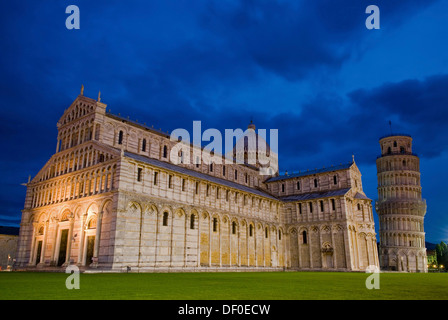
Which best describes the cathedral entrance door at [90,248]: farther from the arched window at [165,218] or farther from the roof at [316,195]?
the roof at [316,195]

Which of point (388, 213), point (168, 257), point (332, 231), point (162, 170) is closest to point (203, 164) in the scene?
point (162, 170)

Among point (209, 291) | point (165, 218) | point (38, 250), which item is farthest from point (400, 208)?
point (209, 291)

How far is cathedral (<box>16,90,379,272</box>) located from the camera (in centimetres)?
3453

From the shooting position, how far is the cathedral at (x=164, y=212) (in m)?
34.5

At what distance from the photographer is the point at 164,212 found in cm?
3772

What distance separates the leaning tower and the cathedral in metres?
26.5

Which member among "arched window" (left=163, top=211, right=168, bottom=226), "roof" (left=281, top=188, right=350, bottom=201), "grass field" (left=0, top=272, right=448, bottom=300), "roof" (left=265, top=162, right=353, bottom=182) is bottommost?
"grass field" (left=0, top=272, right=448, bottom=300)

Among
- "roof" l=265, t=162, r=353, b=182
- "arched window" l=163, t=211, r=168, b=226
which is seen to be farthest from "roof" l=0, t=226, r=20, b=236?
"roof" l=265, t=162, r=353, b=182

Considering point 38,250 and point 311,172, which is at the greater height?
point 311,172

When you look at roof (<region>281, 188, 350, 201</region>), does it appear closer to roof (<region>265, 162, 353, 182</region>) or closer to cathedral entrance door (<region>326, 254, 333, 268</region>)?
roof (<region>265, 162, 353, 182</region>)

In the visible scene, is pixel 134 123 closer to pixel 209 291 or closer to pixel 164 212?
pixel 164 212

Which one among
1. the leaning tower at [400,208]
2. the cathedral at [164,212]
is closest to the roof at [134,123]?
the cathedral at [164,212]

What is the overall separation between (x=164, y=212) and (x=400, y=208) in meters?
60.9
